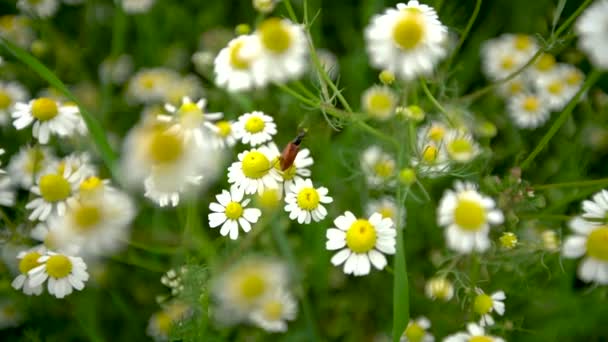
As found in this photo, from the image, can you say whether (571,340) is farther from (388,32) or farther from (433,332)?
(388,32)

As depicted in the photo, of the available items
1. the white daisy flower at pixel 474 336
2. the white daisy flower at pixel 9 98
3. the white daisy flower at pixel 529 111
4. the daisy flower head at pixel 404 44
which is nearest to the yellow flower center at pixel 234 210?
the daisy flower head at pixel 404 44

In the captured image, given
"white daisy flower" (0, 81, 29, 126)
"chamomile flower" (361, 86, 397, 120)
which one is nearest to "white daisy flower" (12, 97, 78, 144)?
Answer: "white daisy flower" (0, 81, 29, 126)

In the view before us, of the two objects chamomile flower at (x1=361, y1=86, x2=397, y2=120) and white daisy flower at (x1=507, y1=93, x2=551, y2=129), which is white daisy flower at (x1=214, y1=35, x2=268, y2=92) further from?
white daisy flower at (x1=507, y1=93, x2=551, y2=129)

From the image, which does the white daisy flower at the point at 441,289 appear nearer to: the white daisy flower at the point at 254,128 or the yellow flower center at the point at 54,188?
the white daisy flower at the point at 254,128

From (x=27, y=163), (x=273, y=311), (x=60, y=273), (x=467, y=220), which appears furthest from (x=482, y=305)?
(x=27, y=163)

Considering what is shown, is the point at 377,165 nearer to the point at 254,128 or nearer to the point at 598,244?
the point at 254,128
